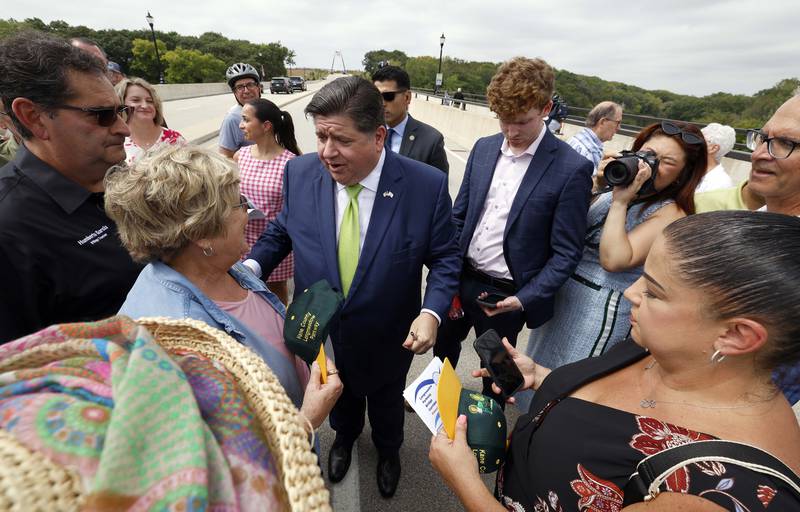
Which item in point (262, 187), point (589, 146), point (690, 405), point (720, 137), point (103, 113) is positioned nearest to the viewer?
point (690, 405)

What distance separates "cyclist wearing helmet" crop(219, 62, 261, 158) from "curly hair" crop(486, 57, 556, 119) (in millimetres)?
3172

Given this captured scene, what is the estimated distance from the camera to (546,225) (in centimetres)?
229

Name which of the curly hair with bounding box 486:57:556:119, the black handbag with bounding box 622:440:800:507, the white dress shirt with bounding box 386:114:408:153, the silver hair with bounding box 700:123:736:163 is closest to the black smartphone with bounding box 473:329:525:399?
the black handbag with bounding box 622:440:800:507

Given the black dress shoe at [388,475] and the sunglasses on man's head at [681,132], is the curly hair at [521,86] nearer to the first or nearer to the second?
the sunglasses on man's head at [681,132]

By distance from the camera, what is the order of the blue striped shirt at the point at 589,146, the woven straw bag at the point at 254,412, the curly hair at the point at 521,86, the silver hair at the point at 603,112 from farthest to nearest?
1. the silver hair at the point at 603,112
2. the blue striped shirt at the point at 589,146
3. the curly hair at the point at 521,86
4. the woven straw bag at the point at 254,412

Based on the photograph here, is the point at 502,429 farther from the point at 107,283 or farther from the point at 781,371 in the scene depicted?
the point at 107,283

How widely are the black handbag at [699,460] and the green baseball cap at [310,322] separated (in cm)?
95

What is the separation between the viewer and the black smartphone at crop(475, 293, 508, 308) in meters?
2.36

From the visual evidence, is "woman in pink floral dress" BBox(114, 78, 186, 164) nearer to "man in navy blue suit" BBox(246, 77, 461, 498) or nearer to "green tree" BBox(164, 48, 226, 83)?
"man in navy blue suit" BBox(246, 77, 461, 498)

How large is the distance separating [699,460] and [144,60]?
6861 centimetres

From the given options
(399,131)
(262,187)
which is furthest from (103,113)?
(399,131)

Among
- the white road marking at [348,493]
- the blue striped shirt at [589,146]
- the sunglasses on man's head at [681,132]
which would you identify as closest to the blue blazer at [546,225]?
the sunglasses on man's head at [681,132]

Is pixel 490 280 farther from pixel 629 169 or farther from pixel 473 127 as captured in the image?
pixel 473 127

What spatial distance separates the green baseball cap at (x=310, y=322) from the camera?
130cm
